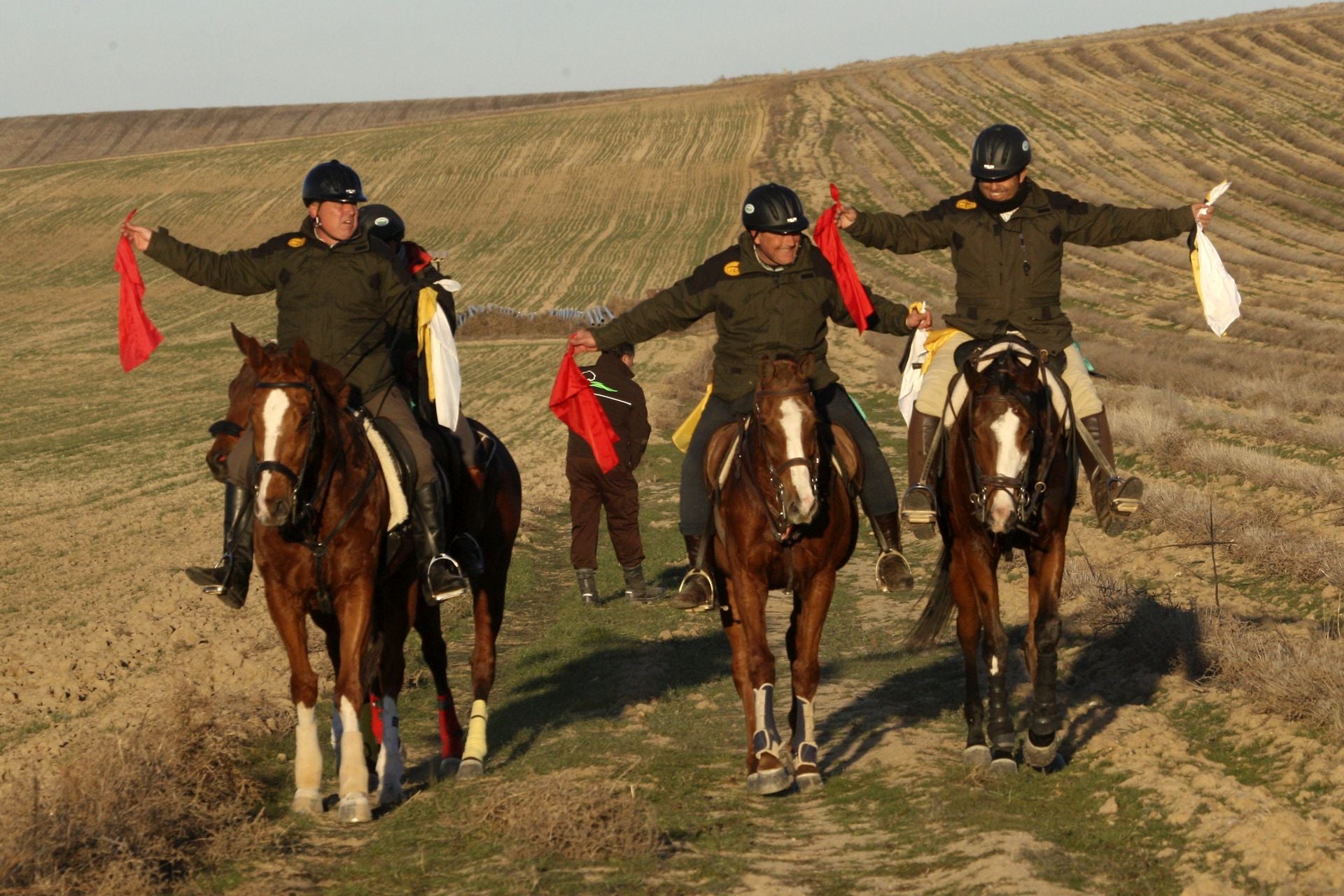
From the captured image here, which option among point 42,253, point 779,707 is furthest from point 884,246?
point 42,253

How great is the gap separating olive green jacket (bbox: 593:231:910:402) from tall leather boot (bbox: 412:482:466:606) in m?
1.72

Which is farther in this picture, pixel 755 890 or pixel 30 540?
pixel 30 540

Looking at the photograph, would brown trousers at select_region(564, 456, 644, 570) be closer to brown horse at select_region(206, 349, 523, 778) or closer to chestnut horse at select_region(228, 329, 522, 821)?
brown horse at select_region(206, 349, 523, 778)

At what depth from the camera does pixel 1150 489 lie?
54.6 ft

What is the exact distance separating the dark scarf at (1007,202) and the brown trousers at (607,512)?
20.9 feet

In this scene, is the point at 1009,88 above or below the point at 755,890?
above

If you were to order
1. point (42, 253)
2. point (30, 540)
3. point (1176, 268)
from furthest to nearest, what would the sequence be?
point (42, 253) < point (1176, 268) < point (30, 540)

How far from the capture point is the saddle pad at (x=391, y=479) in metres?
8.66

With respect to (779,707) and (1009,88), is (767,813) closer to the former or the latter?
(779,707)

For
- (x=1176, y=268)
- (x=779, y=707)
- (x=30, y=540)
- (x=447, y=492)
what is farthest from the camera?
(x=1176, y=268)

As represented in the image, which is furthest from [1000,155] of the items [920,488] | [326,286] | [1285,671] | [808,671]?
[326,286]

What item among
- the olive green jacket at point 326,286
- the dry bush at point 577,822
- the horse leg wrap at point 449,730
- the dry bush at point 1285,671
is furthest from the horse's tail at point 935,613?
the olive green jacket at point 326,286

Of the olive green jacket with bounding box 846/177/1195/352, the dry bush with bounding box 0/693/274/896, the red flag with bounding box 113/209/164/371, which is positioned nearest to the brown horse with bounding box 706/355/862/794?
the olive green jacket with bounding box 846/177/1195/352

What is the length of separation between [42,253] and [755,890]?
62458mm
